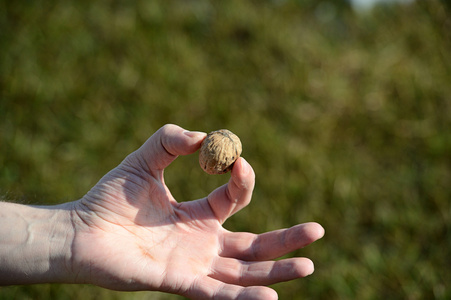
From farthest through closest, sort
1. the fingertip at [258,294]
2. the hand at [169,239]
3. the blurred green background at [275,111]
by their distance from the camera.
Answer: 1. the blurred green background at [275,111]
2. the hand at [169,239]
3. the fingertip at [258,294]

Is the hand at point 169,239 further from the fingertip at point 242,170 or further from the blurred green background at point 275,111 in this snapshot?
the blurred green background at point 275,111

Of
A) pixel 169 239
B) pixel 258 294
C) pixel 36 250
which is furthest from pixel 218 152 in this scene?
pixel 36 250

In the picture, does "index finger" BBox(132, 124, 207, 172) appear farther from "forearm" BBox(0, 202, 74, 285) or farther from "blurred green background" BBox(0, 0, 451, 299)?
"blurred green background" BBox(0, 0, 451, 299)

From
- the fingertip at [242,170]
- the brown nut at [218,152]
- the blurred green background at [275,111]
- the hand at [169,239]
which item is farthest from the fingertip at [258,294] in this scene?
the blurred green background at [275,111]

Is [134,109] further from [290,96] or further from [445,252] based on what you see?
[445,252]

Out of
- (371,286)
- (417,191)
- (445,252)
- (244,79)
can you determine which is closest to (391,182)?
(417,191)

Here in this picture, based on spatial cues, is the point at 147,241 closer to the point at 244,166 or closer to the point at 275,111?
the point at 244,166

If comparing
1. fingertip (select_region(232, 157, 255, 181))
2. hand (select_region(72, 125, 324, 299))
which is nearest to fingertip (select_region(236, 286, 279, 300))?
hand (select_region(72, 125, 324, 299))

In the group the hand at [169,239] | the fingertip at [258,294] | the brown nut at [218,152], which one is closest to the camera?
the fingertip at [258,294]
